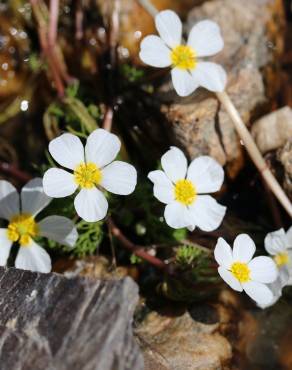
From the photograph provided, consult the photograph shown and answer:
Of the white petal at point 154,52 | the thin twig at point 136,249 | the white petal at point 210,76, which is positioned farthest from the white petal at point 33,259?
the white petal at point 210,76

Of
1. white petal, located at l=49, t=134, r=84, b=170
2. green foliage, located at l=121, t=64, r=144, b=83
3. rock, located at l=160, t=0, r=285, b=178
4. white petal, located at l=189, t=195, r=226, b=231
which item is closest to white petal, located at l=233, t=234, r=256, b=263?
white petal, located at l=189, t=195, r=226, b=231

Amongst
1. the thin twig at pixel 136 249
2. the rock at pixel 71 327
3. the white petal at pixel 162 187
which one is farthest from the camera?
the thin twig at pixel 136 249

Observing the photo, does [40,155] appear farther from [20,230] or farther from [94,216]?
[94,216]

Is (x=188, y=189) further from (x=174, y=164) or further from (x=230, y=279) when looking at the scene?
(x=230, y=279)

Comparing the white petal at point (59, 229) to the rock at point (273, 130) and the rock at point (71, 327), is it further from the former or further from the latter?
the rock at point (273, 130)

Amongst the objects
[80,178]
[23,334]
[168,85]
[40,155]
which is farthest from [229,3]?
[23,334]

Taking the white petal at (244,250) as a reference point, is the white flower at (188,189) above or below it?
Answer: above
